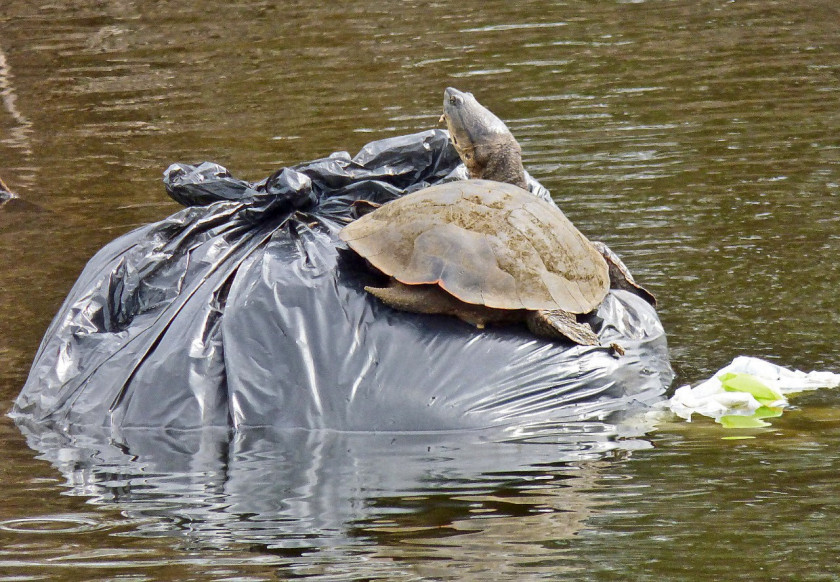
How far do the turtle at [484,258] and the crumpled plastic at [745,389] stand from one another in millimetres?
433

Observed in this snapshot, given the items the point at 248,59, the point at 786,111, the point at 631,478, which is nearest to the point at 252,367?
the point at 631,478

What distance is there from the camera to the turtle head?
5098mm

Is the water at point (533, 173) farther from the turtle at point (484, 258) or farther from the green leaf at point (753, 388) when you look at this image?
the turtle at point (484, 258)

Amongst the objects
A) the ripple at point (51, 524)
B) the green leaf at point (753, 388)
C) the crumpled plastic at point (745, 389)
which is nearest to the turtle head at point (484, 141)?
the crumpled plastic at point (745, 389)

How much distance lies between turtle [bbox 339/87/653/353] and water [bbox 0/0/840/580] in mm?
513

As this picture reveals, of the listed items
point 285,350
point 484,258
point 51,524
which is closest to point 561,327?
point 484,258

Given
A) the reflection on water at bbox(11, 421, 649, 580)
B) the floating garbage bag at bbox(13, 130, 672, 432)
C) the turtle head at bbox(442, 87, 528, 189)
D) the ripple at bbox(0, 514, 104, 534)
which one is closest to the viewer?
the reflection on water at bbox(11, 421, 649, 580)

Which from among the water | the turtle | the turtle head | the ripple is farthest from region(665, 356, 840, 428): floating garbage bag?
the ripple

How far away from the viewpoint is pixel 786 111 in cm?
841

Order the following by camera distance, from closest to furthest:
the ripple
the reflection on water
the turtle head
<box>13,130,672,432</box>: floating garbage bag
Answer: the reflection on water < the ripple < <box>13,130,672,432</box>: floating garbage bag < the turtle head

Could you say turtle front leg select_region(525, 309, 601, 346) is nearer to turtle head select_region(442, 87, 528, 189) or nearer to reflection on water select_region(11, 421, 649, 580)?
reflection on water select_region(11, 421, 649, 580)

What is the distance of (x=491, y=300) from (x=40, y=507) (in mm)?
1735

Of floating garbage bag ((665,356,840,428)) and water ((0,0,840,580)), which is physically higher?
water ((0,0,840,580))

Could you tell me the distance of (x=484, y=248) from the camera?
172 inches
